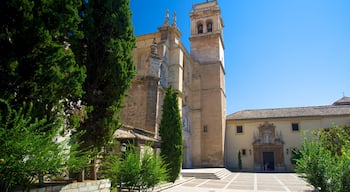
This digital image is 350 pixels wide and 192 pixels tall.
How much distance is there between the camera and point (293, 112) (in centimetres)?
2673

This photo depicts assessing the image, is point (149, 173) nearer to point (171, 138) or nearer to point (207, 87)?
point (171, 138)

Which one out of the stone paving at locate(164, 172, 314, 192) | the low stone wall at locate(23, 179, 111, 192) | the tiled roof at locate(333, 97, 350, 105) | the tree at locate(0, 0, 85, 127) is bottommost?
the stone paving at locate(164, 172, 314, 192)

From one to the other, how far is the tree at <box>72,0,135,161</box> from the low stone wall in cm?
92

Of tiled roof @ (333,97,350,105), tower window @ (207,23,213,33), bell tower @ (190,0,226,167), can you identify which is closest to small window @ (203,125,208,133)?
bell tower @ (190,0,226,167)

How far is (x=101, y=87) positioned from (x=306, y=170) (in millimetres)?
7246

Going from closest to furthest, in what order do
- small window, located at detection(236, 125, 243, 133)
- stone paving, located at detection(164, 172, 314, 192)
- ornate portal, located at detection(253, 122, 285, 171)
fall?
stone paving, located at detection(164, 172, 314, 192) < ornate portal, located at detection(253, 122, 285, 171) < small window, located at detection(236, 125, 243, 133)

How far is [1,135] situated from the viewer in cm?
309

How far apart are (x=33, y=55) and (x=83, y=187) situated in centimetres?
324

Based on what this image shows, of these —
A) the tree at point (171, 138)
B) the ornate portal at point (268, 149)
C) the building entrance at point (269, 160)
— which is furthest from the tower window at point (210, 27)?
the tree at point (171, 138)

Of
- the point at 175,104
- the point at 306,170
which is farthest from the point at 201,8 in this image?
the point at 306,170

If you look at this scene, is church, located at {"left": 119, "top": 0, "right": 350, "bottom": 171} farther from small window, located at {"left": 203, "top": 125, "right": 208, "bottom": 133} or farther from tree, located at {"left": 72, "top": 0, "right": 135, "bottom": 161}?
tree, located at {"left": 72, "top": 0, "right": 135, "bottom": 161}

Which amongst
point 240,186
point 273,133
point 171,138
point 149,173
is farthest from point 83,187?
point 273,133

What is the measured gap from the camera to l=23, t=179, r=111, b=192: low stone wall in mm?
4652

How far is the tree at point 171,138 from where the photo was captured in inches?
451
